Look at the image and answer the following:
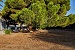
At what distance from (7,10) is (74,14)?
11.5 metres

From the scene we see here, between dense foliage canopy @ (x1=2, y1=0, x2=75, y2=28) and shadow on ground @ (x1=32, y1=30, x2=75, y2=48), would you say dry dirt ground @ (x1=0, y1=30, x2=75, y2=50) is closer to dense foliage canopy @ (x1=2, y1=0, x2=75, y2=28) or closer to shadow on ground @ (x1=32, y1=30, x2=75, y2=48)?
shadow on ground @ (x1=32, y1=30, x2=75, y2=48)

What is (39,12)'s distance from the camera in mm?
29531

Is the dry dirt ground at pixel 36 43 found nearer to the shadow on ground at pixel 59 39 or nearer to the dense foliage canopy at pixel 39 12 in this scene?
the shadow on ground at pixel 59 39

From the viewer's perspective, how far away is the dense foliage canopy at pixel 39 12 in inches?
1171

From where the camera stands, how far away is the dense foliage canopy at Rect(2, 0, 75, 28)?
29.8 m

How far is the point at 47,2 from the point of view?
3475cm

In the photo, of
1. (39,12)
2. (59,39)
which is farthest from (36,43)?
(39,12)

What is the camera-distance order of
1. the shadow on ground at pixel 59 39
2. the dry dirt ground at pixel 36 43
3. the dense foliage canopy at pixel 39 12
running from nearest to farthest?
the dry dirt ground at pixel 36 43
the shadow on ground at pixel 59 39
the dense foliage canopy at pixel 39 12

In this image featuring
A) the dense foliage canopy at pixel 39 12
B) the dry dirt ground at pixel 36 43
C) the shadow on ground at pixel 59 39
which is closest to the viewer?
the dry dirt ground at pixel 36 43

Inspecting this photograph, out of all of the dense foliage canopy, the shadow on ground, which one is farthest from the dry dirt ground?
the dense foliage canopy

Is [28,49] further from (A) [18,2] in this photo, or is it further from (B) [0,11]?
(B) [0,11]

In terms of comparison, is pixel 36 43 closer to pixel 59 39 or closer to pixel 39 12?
pixel 59 39

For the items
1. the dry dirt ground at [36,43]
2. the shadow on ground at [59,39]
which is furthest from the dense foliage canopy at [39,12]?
the dry dirt ground at [36,43]

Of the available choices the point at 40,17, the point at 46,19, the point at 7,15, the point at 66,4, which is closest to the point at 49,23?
the point at 46,19
